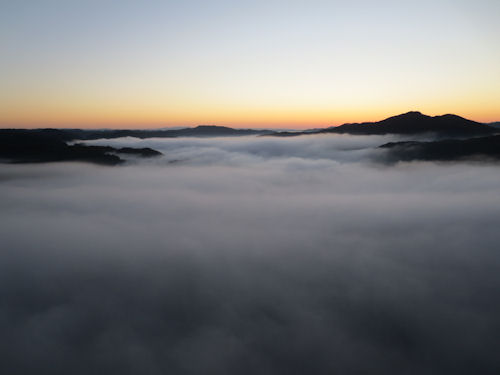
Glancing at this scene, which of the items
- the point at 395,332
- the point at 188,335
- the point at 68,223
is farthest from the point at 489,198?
the point at 68,223

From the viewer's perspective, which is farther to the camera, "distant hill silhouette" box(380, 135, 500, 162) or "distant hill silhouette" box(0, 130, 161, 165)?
"distant hill silhouette" box(0, 130, 161, 165)

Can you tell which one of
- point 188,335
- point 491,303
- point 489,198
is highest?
point 489,198

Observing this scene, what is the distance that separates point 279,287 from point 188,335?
22.8 meters

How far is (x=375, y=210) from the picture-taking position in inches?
4892

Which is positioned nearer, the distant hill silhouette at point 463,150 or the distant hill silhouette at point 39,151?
the distant hill silhouette at point 463,150

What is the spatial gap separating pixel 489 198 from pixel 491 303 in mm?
78372

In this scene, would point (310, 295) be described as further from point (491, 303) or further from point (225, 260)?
point (491, 303)

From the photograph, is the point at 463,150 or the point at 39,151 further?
the point at 39,151

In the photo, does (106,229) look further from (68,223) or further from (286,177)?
(286,177)

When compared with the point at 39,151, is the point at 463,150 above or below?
above

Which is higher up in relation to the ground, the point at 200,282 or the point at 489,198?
the point at 489,198

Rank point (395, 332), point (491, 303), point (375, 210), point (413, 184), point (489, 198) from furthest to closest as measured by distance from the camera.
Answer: point (413, 184)
point (375, 210)
point (489, 198)
point (491, 303)
point (395, 332)

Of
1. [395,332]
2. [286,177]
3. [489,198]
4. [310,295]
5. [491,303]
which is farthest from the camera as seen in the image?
[286,177]

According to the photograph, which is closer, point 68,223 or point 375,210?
point 68,223
